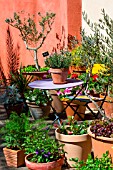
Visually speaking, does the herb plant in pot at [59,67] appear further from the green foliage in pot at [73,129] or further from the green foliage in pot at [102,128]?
the green foliage in pot at [102,128]

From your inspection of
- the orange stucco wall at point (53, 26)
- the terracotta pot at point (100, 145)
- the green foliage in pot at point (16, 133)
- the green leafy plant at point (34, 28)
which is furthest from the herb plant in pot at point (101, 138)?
the green leafy plant at point (34, 28)

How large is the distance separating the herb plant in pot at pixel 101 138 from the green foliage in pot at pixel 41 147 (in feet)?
1.33

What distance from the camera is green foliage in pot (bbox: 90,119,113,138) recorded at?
4203 millimetres

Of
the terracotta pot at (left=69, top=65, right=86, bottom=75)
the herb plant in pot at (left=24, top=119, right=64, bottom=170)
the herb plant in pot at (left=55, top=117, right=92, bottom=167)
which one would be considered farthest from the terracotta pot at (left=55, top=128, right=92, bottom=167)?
the terracotta pot at (left=69, top=65, right=86, bottom=75)

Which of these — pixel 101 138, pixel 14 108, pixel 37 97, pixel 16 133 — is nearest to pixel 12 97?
pixel 14 108

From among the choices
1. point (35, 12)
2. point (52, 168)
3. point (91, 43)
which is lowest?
point (52, 168)

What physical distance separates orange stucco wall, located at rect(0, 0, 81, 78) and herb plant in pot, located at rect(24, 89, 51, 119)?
7.58 feet

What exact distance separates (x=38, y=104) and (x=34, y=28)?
318cm

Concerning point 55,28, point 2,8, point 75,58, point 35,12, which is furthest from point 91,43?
point 2,8

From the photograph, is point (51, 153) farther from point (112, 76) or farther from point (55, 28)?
point (55, 28)

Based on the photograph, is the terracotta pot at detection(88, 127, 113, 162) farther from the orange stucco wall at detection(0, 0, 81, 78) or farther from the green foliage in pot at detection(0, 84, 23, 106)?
the orange stucco wall at detection(0, 0, 81, 78)

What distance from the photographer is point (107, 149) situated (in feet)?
A: 13.7

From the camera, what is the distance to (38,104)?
21.8ft

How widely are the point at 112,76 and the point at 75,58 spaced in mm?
3291
